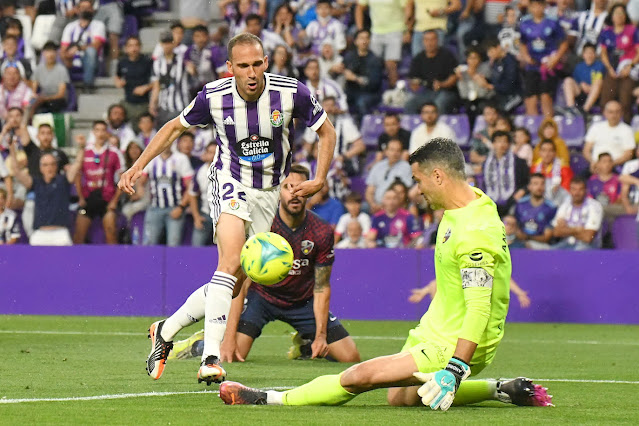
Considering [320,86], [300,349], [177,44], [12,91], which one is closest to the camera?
[300,349]

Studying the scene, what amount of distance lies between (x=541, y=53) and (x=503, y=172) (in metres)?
2.69

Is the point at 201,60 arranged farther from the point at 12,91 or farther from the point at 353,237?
the point at 353,237

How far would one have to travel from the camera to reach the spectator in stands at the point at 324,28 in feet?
60.7

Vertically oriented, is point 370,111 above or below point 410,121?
above

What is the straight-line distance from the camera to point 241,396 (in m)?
6.39

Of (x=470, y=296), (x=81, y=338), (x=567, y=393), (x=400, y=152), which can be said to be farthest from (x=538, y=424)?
(x=400, y=152)

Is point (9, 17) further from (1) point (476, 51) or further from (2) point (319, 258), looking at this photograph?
(2) point (319, 258)

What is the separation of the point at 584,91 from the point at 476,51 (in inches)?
66.7

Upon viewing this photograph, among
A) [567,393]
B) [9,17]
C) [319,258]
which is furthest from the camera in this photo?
[9,17]

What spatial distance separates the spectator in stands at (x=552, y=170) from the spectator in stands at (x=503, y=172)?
23cm

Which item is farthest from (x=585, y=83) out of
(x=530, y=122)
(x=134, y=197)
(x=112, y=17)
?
(x=112, y=17)

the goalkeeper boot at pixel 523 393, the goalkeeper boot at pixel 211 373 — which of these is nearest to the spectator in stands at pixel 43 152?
the goalkeeper boot at pixel 211 373

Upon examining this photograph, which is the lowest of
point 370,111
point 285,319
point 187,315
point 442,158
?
point 285,319

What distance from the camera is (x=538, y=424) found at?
5.75 metres
